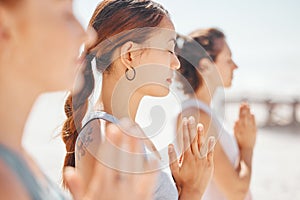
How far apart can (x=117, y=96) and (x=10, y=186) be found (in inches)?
29.9

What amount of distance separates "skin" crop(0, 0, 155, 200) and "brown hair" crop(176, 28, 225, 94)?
1274mm

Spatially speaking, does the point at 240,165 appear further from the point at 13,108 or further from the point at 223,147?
the point at 13,108

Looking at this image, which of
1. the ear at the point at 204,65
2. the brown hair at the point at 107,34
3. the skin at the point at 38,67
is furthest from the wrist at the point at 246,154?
the skin at the point at 38,67

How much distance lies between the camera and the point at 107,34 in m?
1.19

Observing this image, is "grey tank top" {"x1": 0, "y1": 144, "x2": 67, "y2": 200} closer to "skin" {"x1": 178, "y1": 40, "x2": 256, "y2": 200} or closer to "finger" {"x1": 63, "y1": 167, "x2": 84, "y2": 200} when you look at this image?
"finger" {"x1": 63, "y1": 167, "x2": 84, "y2": 200}

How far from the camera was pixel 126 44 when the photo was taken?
1.18 m

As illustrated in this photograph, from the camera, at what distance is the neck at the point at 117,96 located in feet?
3.93

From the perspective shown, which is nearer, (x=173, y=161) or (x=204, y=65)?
(x=173, y=161)

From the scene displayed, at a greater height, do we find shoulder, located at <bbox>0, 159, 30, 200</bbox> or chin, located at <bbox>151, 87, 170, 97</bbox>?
shoulder, located at <bbox>0, 159, 30, 200</bbox>

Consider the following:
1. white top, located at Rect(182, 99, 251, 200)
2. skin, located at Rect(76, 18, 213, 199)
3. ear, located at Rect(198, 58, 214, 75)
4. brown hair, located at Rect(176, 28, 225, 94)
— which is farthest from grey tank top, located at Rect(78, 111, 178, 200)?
ear, located at Rect(198, 58, 214, 75)

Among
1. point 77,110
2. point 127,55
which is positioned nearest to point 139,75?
point 127,55

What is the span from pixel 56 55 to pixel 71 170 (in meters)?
0.16

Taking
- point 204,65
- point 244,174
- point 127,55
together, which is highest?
point 127,55

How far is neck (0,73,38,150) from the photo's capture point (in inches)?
21.8
